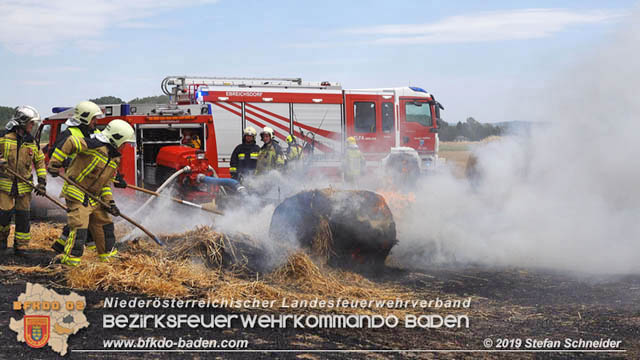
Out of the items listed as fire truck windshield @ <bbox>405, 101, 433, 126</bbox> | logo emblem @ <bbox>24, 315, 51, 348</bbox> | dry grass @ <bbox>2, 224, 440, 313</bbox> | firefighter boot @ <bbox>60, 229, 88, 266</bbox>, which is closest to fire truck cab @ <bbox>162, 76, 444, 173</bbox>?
fire truck windshield @ <bbox>405, 101, 433, 126</bbox>

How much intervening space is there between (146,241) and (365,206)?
3702mm

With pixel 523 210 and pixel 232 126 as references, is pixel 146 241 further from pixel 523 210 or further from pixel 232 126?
pixel 232 126

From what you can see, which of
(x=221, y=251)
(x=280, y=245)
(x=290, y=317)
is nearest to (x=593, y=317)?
(x=290, y=317)

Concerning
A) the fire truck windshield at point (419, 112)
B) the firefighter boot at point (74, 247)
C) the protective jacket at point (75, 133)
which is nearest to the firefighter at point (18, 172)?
the protective jacket at point (75, 133)

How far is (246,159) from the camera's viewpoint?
11.5m

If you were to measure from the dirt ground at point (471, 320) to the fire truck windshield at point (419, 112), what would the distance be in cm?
1148

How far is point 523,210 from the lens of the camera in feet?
32.3

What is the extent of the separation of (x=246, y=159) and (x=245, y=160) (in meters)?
0.03

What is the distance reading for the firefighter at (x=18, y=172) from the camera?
8594 millimetres

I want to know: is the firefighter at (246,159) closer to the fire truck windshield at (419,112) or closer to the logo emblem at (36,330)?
the logo emblem at (36,330)

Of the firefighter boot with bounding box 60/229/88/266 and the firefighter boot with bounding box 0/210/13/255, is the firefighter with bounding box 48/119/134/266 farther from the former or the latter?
the firefighter boot with bounding box 0/210/13/255

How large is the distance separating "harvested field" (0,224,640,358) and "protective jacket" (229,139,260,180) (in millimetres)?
3038

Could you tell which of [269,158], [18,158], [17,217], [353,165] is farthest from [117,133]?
[353,165]

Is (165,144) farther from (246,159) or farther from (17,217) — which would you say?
(17,217)
